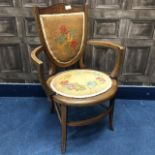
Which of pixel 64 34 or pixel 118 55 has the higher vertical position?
pixel 64 34

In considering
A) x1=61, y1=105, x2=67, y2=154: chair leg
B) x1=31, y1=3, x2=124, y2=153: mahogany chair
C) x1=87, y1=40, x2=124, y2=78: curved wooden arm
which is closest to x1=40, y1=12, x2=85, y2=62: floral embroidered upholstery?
x1=31, y1=3, x2=124, y2=153: mahogany chair

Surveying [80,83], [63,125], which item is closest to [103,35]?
[80,83]

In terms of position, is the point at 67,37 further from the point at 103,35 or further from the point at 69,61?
the point at 103,35

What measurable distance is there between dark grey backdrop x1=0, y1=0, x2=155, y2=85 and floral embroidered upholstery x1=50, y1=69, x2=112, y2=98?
0.34 m

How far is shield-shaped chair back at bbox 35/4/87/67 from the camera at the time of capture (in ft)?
4.51

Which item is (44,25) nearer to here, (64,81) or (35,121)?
(64,81)

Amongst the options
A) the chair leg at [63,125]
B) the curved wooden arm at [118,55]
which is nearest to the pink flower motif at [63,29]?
the curved wooden arm at [118,55]

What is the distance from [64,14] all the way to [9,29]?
511 mm

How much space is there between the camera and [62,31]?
1.43 m

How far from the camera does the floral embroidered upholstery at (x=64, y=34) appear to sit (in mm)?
1388

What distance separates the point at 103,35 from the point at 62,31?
379 mm

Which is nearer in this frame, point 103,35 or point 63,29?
point 63,29

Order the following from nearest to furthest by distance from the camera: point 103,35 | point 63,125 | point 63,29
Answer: point 63,125
point 63,29
point 103,35

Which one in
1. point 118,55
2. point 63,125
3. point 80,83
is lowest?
point 63,125
